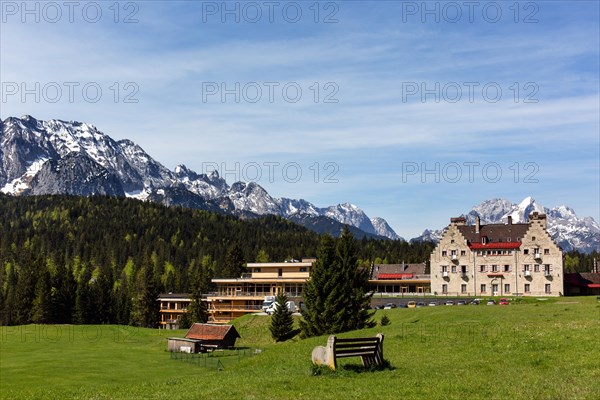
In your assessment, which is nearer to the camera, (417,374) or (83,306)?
(417,374)

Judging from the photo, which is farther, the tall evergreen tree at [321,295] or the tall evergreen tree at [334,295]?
the tall evergreen tree at [321,295]

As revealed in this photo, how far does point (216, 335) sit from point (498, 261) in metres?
64.8

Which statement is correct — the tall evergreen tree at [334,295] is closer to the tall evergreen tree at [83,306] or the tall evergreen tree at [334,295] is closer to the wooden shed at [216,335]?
the wooden shed at [216,335]

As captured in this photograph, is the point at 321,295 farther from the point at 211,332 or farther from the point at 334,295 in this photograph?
the point at 211,332

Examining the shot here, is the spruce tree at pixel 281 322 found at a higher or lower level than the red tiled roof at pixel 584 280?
lower

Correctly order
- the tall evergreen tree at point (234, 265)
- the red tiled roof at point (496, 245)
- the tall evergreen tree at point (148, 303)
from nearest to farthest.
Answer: the red tiled roof at point (496, 245) → the tall evergreen tree at point (148, 303) → the tall evergreen tree at point (234, 265)

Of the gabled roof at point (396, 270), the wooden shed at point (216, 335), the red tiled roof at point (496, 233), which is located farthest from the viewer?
the gabled roof at point (396, 270)

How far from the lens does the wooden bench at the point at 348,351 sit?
24609 millimetres

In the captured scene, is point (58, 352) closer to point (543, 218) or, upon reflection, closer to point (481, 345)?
point (481, 345)

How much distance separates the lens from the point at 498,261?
12500 cm

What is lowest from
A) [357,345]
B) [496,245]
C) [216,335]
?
[216,335]

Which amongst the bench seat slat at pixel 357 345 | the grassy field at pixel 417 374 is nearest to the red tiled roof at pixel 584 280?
the grassy field at pixel 417 374

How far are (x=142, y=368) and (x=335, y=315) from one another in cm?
2089

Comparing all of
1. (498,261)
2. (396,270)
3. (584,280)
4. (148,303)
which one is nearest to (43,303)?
(148,303)
